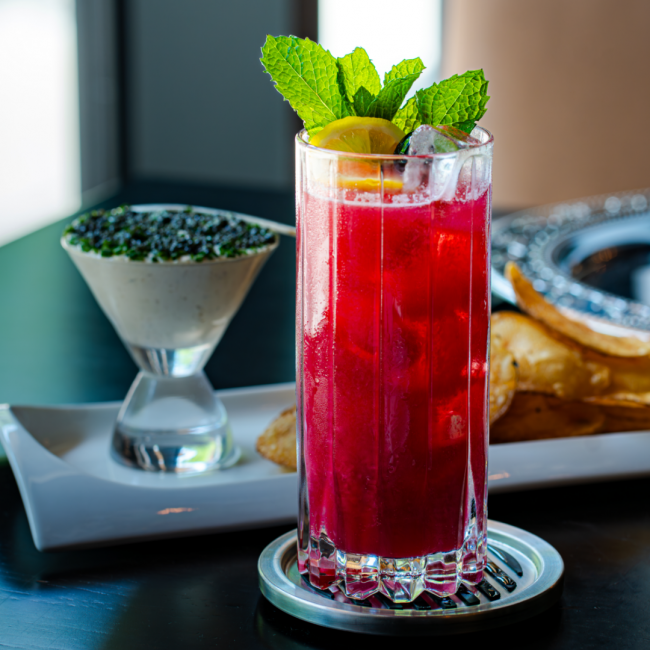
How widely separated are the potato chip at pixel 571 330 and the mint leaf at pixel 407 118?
0.43m

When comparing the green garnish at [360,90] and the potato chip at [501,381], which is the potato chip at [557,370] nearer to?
the potato chip at [501,381]

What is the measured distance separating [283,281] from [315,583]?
3.82ft

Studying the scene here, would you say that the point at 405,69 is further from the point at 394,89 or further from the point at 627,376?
the point at 627,376

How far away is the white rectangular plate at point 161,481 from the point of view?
0.83 meters

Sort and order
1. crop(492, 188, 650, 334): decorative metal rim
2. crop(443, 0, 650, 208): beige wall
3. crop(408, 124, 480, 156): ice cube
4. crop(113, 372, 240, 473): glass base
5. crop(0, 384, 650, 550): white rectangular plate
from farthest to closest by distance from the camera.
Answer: crop(443, 0, 650, 208): beige wall
crop(492, 188, 650, 334): decorative metal rim
crop(113, 372, 240, 473): glass base
crop(0, 384, 650, 550): white rectangular plate
crop(408, 124, 480, 156): ice cube

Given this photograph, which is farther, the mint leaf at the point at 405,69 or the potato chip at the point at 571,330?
the potato chip at the point at 571,330

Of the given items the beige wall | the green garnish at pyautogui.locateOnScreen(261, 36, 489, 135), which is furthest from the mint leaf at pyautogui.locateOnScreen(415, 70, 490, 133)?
the beige wall

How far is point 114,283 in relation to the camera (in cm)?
105

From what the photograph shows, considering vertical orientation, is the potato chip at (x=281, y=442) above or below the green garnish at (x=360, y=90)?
below

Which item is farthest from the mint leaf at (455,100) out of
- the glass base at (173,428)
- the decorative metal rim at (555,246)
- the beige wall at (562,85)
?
the beige wall at (562,85)

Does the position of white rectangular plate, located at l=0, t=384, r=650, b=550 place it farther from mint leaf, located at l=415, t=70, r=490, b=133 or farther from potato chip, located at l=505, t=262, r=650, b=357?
mint leaf, located at l=415, t=70, r=490, b=133

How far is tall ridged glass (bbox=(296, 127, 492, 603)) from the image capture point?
651 mm

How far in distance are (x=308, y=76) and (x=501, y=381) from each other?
45 cm

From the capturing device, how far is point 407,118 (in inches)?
27.4
